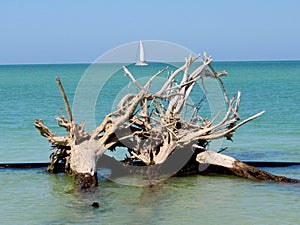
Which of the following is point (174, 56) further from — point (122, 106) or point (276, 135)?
point (276, 135)

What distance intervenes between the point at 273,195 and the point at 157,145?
2.84m

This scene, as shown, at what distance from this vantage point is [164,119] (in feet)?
46.9

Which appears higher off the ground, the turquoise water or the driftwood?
the driftwood

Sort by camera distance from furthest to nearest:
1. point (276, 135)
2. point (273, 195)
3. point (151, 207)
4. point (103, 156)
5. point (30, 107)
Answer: point (30, 107) < point (276, 135) < point (103, 156) < point (273, 195) < point (151, 207)

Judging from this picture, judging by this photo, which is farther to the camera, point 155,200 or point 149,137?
point 149,137

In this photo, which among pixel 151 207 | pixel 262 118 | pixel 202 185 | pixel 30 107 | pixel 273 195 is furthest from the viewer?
pixel 30 107

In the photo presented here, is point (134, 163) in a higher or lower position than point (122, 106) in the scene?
lower

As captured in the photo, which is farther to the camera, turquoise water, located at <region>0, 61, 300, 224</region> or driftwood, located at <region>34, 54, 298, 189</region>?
driftwood, located at <region>34, 54, 298, 189</region>

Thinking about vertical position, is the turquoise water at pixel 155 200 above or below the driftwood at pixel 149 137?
below

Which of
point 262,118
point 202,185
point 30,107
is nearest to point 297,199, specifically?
point 202,185

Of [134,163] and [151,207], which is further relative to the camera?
[134,163]

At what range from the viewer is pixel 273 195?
12.5 meters

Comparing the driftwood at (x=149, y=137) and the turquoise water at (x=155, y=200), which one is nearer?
the turquoise water at (x=155, y=200)

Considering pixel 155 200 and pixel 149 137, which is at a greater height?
pixel 149 137
